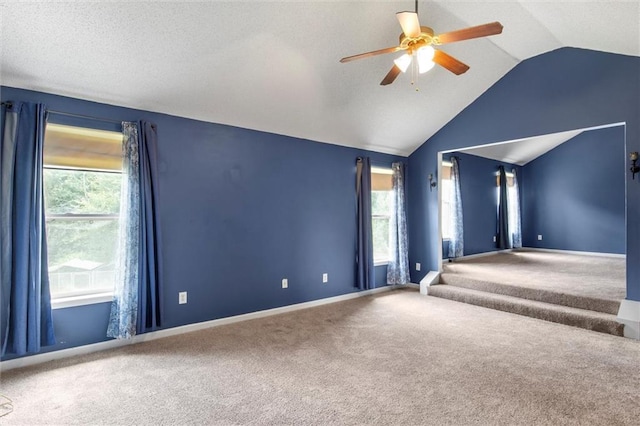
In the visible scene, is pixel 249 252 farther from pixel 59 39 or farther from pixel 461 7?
pixel 461 7

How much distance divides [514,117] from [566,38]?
3.52 ft

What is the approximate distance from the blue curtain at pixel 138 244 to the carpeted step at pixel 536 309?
4092 millimetres

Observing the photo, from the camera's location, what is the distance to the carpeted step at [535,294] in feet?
13.5

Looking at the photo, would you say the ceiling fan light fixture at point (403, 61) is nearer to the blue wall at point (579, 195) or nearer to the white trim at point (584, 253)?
the blue wall at point (579, 195)

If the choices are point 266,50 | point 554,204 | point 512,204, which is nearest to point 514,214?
point 512,204

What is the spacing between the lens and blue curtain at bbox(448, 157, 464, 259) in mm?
7320

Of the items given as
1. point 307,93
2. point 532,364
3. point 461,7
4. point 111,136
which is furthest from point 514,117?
point 111,136

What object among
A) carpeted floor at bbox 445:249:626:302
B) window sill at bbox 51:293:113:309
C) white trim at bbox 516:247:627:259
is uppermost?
window sill at bbox 51:293:113:309

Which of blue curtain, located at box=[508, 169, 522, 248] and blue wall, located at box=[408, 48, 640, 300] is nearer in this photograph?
blue wall, located at box=[408, 48, 640, 300]

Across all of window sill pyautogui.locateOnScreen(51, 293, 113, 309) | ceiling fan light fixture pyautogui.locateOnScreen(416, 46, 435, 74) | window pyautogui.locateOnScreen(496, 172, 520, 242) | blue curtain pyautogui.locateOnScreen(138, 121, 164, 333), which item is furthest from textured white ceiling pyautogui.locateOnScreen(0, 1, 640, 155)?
window pyautogui.locateOnScreen(496, 172, 520, 242)

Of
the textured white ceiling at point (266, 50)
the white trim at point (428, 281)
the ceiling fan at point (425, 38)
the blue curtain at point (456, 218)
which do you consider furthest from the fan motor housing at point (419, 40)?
the blue curtain at point (456, 218)

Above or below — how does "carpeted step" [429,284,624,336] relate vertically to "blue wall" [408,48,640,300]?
below

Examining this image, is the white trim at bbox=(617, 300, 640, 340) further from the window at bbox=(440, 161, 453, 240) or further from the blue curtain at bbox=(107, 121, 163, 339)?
the blue curtain at bbox=(107, 121, 163, 339)

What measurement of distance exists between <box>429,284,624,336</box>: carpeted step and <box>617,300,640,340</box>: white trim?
50 millimetres
